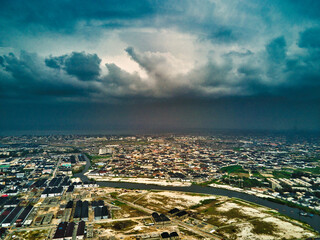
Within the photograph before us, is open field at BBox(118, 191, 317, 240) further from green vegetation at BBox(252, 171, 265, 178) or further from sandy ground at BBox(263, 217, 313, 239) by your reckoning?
green vegetation at BBox(252, 171, 265, 178)

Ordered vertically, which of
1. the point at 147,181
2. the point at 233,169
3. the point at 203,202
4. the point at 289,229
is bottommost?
the point at 147,181

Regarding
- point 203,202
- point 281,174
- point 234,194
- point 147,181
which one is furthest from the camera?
point 281,174

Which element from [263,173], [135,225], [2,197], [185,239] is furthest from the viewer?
[263,173]

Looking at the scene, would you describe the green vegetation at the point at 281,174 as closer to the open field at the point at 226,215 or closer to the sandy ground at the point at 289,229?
the open field at the point at 226,215

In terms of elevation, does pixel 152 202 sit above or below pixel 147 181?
above

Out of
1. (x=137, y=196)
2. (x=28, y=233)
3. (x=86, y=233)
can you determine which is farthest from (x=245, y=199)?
(x=28, y=233)

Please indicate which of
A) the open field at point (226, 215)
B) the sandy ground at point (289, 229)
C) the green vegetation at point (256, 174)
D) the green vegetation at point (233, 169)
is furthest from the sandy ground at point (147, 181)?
the sandy ground at point (289, 229)

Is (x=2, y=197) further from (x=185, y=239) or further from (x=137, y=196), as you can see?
(x=185, y=239)

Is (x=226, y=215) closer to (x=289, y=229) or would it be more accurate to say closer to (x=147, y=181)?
(x=289, y=229)

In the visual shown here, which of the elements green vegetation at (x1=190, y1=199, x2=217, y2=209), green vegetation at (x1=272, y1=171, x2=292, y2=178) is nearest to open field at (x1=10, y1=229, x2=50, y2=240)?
green vegetation at (x1=190, y1=199, x2=217, y2=209)

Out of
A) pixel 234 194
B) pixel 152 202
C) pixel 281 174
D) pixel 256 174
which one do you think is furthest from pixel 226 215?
pixel 281 174

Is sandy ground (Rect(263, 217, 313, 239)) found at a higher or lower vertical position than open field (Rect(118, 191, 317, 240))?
higher
